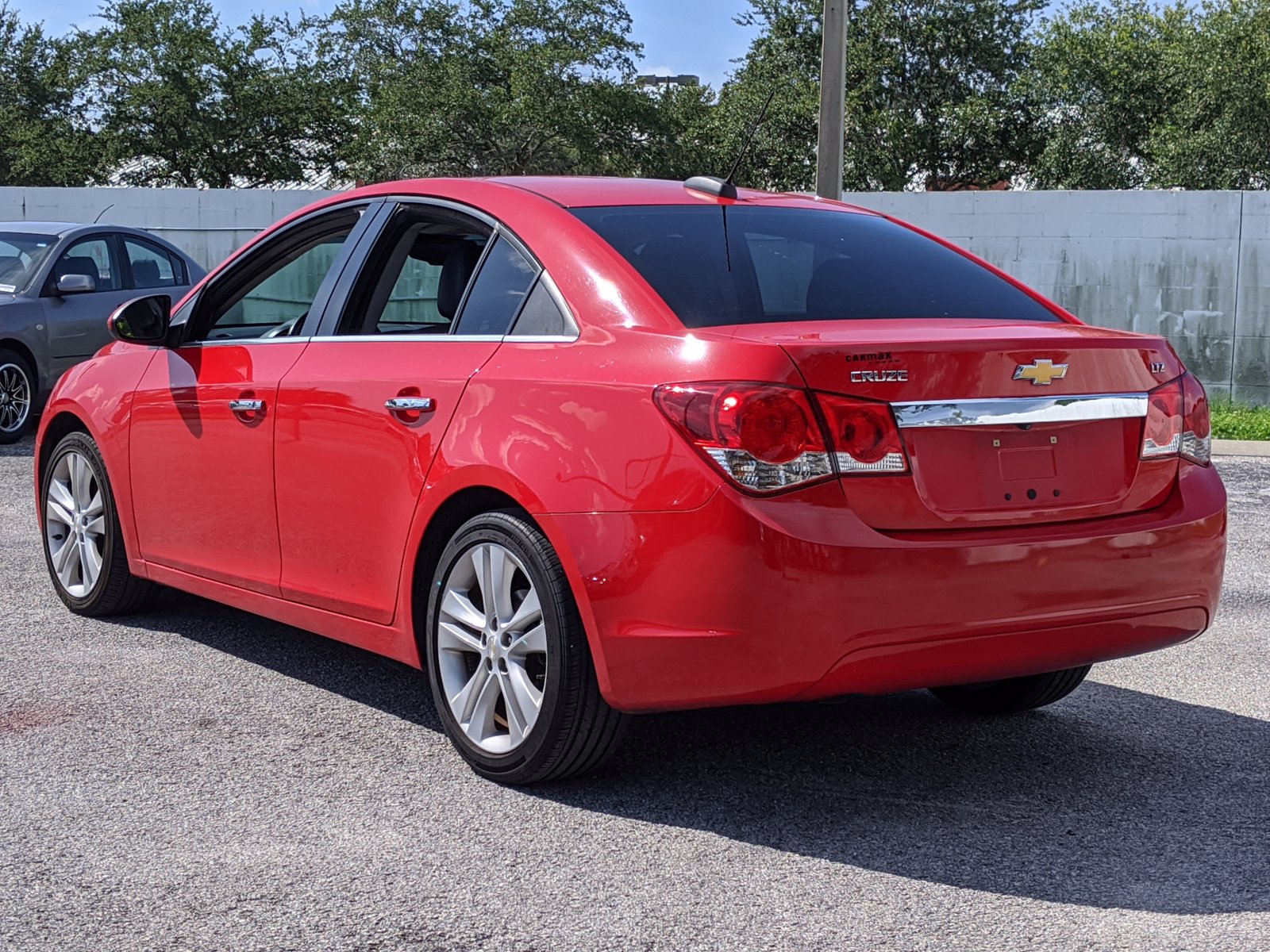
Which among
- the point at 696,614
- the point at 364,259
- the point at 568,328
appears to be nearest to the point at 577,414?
the point at 568,328

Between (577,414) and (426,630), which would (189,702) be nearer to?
(426,630)

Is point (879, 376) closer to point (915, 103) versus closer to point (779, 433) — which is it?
point (779, 433)

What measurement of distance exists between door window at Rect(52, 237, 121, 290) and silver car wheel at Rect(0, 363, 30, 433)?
852 mm

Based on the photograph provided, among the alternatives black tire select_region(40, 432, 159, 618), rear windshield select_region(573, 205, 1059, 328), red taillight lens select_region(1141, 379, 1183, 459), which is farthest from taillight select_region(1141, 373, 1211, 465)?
black tire select_region(40, 432, 159, 618)

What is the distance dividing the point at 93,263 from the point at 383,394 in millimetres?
9387

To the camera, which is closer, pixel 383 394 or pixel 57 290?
pixel 383 394

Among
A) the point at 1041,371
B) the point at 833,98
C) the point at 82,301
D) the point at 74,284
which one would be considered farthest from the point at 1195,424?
the point at 833,98

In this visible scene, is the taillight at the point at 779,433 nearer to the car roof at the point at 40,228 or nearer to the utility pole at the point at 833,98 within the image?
the car roof at the point at 40,228

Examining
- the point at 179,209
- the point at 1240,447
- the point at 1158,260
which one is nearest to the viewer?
the point at 1240,447

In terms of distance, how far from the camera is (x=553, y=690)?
151 inches

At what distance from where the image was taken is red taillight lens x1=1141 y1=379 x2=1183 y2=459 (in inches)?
154

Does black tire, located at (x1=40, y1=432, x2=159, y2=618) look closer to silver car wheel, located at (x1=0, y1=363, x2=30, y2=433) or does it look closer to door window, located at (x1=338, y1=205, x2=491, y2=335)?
door window, located at (x1=338, y1=205, x2=491, y2=335)

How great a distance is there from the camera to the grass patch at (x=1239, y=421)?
47.0 ft

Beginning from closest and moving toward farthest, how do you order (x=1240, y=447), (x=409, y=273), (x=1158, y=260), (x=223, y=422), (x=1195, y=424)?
(x=1195, y=424) < (x=409, y=273) < (x=223, y=422) < (x=1240, y=447) < (x=1158, y=260)
